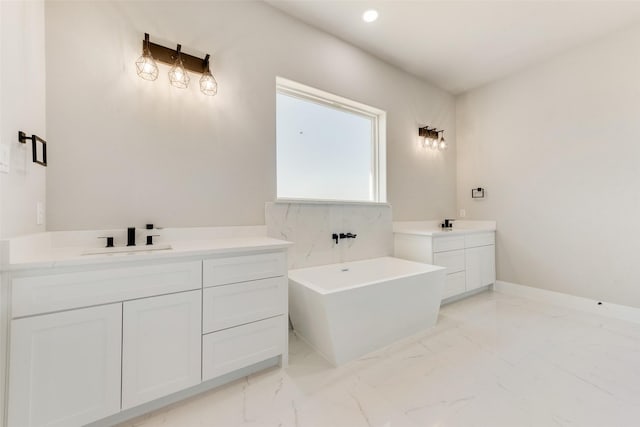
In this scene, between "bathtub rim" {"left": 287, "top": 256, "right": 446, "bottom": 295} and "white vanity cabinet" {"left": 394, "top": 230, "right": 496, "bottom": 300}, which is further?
"white vanity cabinet" {"left": 394, "top": 230, "right": 496, "bottom": 300}

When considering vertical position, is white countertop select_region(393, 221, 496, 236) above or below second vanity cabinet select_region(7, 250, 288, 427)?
above

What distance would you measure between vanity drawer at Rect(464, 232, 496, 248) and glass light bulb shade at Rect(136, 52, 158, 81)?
349cm

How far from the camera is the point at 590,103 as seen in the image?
2.75m

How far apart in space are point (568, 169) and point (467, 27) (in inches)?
76.3

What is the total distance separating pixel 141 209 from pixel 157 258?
60 centimetres

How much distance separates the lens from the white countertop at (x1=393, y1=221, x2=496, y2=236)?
309cm

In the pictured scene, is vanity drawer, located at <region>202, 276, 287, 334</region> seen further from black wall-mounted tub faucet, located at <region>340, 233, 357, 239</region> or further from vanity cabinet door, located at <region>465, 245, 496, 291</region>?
vanity cabinet door, located at <region>465, 245, 496, 291</region>

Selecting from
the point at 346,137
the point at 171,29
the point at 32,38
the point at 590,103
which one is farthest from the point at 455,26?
the point at 32,38

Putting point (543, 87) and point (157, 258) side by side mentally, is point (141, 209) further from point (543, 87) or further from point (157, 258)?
point (543, 87)

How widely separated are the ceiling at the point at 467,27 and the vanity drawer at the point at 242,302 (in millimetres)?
2435

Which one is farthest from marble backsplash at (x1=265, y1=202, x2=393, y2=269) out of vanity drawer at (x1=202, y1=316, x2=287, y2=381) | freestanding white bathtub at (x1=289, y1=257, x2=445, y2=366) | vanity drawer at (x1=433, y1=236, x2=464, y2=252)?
vanity drawer at (x1=202, y1=316, x2=287, y2=381)

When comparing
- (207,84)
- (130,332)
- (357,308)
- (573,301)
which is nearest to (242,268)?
(130,332)

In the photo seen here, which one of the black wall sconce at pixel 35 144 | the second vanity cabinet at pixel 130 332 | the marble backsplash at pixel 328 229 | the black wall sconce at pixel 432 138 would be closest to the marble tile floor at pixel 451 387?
the second vanity cabinet at pixel 130 332

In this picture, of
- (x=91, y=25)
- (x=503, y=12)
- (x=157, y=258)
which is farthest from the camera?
(x=503, y=12)
